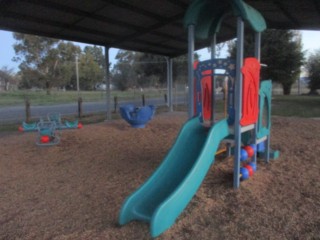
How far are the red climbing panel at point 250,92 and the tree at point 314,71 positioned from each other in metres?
33.8

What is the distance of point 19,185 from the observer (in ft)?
15.7

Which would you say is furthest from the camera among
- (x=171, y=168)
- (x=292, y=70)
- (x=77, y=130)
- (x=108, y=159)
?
(x=292, y=70)

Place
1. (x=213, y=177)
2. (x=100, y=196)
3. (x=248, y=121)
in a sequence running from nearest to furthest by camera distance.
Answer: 1. (x=100, y=196)
2. (x=248, y=121)
3. (x=213, y=177)

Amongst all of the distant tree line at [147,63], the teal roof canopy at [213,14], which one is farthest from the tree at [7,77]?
the teal roof canopy at [213,14]

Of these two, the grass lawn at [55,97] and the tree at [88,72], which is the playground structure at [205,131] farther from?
the tree at [88,72]

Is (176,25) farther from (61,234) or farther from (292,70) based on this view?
(292,70)

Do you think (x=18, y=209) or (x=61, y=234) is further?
(x=18, y=209)

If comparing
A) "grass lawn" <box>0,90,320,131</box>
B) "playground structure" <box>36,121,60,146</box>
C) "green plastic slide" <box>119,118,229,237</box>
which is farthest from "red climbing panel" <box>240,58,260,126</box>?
"grass lawn" <box>0,90,320,131</box>

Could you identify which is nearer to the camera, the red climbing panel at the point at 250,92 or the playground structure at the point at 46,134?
the red climbing panel at the point at 250,92

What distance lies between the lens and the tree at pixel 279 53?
90.7 ft

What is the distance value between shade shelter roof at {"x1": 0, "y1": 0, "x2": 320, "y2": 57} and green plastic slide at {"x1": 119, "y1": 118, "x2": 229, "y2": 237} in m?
4.88

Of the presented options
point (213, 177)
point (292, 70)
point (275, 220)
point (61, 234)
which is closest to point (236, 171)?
point (213, 177)

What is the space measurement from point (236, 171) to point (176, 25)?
6.80 metres

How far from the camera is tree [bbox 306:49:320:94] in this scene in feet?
113
